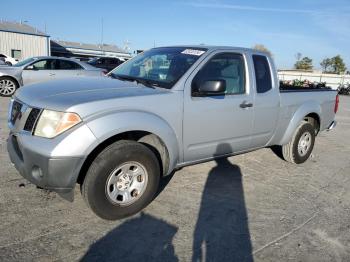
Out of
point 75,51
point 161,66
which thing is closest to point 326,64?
point 75,51

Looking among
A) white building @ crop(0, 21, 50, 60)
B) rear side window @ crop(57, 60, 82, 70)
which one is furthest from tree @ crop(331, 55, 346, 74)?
rear side window @ crop(57, 60, 82, 70)

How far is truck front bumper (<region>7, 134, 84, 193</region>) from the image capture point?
3.07 metres

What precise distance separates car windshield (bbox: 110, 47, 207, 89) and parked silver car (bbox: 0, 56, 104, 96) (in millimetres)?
6832

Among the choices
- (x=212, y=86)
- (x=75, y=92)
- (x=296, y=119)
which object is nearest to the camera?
(x=75, y=92)

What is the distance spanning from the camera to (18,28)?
4953 cm

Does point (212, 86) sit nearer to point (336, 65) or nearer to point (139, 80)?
point (139, 80)

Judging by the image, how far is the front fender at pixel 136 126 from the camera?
10.6ft

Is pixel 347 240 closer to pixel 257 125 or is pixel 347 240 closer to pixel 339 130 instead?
pixel 257 125

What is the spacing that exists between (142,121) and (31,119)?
1057mm

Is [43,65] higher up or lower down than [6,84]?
higher up

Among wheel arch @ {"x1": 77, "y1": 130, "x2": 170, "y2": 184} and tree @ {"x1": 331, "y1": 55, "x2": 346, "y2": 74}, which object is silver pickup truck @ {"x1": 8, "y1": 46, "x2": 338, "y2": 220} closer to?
wheel arch @ {"x1": 77, "y1": 130, "x2": 170, "y2": 184}

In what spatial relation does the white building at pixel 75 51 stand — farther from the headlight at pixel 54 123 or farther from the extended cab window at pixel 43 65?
the headlight at pixel 54 123

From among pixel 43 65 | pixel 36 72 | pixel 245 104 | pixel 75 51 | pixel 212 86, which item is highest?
pixel 75 51

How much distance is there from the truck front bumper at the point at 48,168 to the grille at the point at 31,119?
10cm
